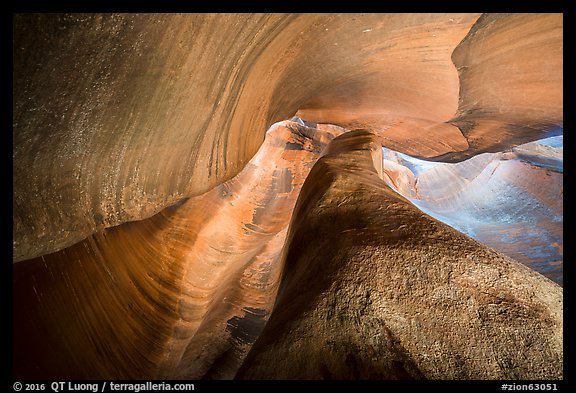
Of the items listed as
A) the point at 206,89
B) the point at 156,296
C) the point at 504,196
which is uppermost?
the point at 206,89

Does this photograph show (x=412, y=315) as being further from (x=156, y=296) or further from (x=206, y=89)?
(x=156, y=296)

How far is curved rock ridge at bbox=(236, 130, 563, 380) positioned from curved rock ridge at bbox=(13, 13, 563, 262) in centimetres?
137

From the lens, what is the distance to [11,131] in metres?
1.36

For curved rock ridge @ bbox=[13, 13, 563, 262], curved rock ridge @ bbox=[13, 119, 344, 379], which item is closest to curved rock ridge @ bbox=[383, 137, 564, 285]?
curved rock ridge @ bbox=[13, 13, 563, 262]

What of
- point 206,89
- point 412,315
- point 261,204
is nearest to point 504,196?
point 261,204

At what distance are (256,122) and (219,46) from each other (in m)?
1.30

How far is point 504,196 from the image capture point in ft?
27.1

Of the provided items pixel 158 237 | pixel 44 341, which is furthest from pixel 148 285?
pixel 44 341

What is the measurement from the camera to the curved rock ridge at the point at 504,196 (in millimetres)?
6016

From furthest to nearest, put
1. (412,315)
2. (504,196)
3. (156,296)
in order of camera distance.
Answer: (504,196)
(156,296)
(412,315)

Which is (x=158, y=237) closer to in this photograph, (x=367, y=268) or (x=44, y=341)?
(x=44, y=341)

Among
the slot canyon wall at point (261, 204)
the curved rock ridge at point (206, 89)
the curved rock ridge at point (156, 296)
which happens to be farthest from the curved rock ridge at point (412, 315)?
the curved rock ridge at point (156, 296)

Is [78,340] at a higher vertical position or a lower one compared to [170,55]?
lower

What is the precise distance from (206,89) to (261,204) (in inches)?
126
